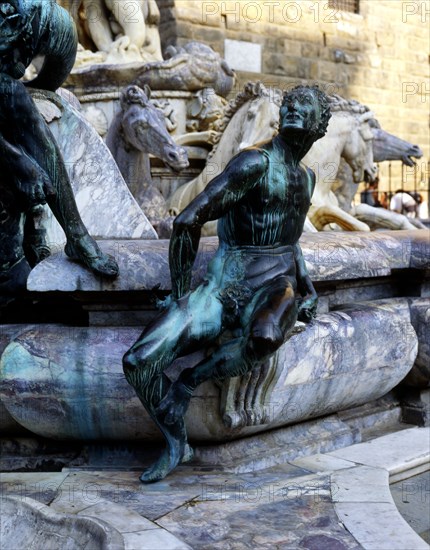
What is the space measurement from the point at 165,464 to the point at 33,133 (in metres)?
1.26

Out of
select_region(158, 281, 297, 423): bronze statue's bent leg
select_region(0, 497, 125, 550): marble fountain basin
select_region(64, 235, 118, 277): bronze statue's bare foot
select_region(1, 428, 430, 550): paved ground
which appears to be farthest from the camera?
select_region(64, 235, 118, 277): bronze statue's bare foot

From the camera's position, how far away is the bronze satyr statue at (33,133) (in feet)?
10.1

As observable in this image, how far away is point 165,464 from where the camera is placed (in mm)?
3016

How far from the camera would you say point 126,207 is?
417cm

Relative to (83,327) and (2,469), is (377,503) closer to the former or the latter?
(83,327)

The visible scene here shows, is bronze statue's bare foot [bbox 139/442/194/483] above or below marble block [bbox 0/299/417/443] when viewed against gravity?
below

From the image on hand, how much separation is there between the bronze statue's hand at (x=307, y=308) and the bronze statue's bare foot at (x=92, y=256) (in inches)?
26.4

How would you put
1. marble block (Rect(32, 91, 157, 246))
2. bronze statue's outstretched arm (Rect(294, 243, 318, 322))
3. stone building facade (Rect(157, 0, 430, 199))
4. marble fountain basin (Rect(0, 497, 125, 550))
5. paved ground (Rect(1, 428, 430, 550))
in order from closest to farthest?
marble fountain basin (Rect(0, 497, 125, 550)) → paved ground (Rect(1, 428, 430, 550)) → bronze statue's outstretched arm (Rect(294, 243, 318, 322)) → marble block (Rect(32, 91, 157, 246)) → stone building facade (Rect(157, 0, 430, 199))

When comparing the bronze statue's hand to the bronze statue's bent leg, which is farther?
the bronze statue's hand

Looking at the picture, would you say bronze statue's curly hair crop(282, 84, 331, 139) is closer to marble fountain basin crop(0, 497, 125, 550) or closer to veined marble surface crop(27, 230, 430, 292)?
veined marble surface crop(27, 230, 430, 292)

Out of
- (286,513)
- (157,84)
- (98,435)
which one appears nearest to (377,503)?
(286,513)

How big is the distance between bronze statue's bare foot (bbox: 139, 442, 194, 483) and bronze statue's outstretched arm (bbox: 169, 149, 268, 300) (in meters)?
0.53

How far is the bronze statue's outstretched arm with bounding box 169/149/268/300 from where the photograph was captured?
2.84 m

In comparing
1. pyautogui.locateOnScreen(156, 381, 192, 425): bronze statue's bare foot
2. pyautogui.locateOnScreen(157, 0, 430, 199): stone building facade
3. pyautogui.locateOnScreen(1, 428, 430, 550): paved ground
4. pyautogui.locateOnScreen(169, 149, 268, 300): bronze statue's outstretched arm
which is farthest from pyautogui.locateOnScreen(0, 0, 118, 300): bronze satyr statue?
pyautogui.locateOnScreen(157, 0, 430, 199): stone building facade
